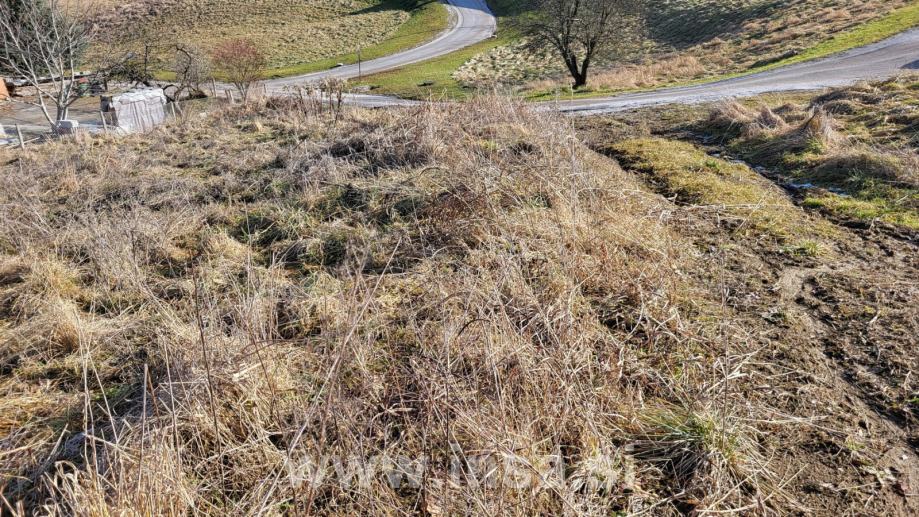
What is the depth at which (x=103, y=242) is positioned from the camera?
504 centimetres

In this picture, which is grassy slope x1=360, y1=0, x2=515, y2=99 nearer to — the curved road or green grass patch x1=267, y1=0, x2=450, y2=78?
the curved road

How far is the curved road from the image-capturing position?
35344mm

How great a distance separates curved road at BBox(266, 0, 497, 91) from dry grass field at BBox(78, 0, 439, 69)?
2574 millimetres

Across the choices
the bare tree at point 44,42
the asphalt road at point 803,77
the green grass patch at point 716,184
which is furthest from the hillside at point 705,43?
the bare tree at point 44,42

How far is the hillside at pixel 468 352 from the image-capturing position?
2.39 meters

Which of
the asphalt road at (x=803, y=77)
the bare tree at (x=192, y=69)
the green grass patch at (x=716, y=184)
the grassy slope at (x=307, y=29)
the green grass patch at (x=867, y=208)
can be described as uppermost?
the grassy slope at (x=307, y=29)

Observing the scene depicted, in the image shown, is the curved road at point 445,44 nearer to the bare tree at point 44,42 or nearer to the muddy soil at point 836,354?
the bare tree at point 44,42

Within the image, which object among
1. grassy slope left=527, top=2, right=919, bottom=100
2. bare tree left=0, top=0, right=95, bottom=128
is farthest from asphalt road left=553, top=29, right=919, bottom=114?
bare tree left=0, top=0, right=95, bottom=128

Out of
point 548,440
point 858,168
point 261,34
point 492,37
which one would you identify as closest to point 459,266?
point 548,440

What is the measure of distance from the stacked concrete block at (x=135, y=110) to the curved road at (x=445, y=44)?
8182 millimetres

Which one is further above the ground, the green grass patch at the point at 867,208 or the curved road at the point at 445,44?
the curved road at the point at 445,44

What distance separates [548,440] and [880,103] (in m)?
11.3

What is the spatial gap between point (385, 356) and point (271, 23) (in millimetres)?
56280

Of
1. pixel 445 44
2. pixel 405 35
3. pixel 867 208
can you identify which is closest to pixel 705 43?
pixel 445 44
